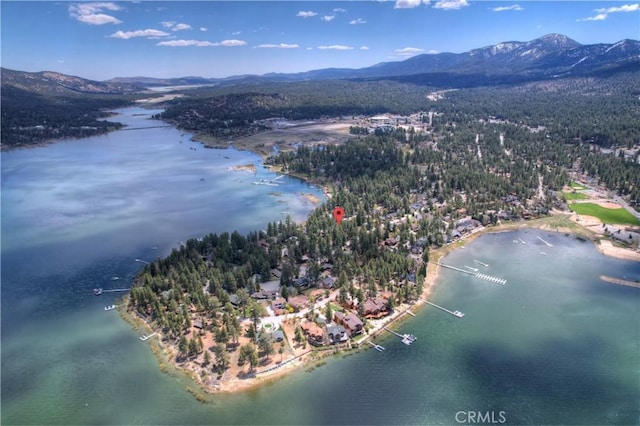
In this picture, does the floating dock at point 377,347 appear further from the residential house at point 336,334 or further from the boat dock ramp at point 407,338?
the boat dock ramp at point 407,338

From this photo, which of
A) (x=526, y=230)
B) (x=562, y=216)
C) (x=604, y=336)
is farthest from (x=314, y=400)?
(x=562, y=216)

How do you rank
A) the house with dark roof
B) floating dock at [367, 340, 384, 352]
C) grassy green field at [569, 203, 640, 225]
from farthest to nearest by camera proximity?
grassy green field at [569, 203, 640, 225] < the house with dark roof < floating dock at [367, 340, 384, 352]

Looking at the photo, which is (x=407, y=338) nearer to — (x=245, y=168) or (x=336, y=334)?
(x=336, y=334)

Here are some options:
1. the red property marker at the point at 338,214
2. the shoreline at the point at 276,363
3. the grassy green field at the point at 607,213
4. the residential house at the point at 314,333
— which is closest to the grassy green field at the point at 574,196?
the grassy green field at the point at 607,213

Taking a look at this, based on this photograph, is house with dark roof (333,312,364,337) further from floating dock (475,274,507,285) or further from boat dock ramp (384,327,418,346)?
floating dock (475,274,507,285)

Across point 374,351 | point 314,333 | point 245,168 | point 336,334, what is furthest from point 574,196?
point 245,168

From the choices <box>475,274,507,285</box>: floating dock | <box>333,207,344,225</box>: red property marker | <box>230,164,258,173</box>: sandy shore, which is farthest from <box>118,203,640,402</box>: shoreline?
<box>230,164,258,173</box>: sandy shore
